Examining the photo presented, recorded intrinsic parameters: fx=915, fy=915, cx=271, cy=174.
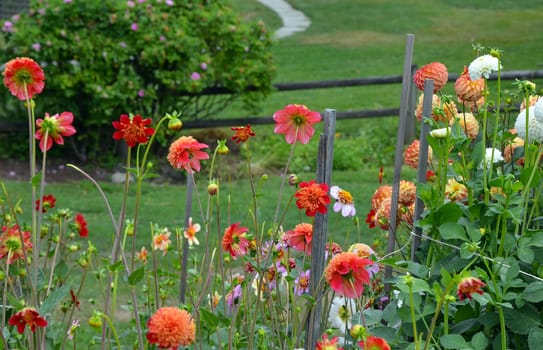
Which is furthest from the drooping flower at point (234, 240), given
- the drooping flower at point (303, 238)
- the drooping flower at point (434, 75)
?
the drooping flower at point (434, 75)

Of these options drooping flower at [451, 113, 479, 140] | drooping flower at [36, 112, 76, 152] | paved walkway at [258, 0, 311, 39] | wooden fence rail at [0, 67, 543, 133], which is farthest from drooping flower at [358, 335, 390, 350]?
paved walkway at [258, 0, 311, 39]

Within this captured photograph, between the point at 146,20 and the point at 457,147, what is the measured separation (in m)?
5.85

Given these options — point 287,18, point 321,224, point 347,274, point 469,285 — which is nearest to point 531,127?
point 321,224

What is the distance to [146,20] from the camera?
25.1ft

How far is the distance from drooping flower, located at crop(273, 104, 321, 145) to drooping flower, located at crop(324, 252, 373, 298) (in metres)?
0.37

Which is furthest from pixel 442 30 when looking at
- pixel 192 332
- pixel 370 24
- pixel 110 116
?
pixel 192 332

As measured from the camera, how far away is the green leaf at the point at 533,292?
1.83 m

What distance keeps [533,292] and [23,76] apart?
3.72 ft

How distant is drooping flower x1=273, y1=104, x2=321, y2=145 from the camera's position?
188 centimetres

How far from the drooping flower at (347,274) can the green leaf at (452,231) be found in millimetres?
354

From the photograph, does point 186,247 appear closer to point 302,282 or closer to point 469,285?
point 302,282

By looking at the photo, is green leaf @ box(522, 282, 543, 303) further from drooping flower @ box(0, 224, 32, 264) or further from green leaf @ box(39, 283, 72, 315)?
drooping flower @ box(0, 224, 32, 264)

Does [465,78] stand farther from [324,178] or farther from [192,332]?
[192,332]

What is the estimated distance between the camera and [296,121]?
1.89 m
